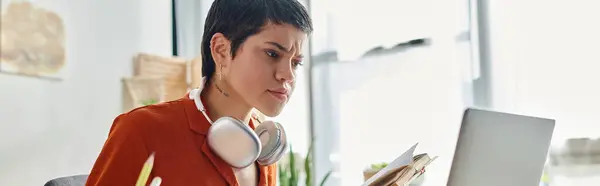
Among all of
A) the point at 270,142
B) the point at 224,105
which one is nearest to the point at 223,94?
the point at 224,105

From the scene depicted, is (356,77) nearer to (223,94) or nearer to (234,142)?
(223,94)

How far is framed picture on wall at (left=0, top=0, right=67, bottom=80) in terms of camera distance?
5.43 feet

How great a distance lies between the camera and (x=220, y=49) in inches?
41.9

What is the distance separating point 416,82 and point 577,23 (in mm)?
654

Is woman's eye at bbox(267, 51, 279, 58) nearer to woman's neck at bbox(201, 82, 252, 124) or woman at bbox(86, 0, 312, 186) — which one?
woman at bbox(86, 0, 312, 186)

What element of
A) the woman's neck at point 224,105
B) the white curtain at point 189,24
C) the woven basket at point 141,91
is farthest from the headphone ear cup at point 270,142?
the white curtain at point 189,24

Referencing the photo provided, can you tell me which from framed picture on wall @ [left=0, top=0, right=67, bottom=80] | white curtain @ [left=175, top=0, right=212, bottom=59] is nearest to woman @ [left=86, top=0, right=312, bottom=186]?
framed picture on wall @ [left=0, top=0, right=67, bottom=80]

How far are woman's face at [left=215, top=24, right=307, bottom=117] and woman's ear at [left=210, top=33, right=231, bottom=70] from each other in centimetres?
2

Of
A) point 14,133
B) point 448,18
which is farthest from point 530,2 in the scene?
point 14,133

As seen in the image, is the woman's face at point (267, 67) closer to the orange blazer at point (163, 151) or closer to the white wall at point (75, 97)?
the orange blazer at point (163, 151)

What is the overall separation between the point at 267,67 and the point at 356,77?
166cm

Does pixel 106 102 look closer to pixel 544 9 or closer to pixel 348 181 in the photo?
pixel 348 181

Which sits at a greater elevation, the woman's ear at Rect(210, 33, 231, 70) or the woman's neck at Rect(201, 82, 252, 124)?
the woman's ear at Rect(210, 33, 231, 70)

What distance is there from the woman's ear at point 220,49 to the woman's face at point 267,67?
0.07 feet
